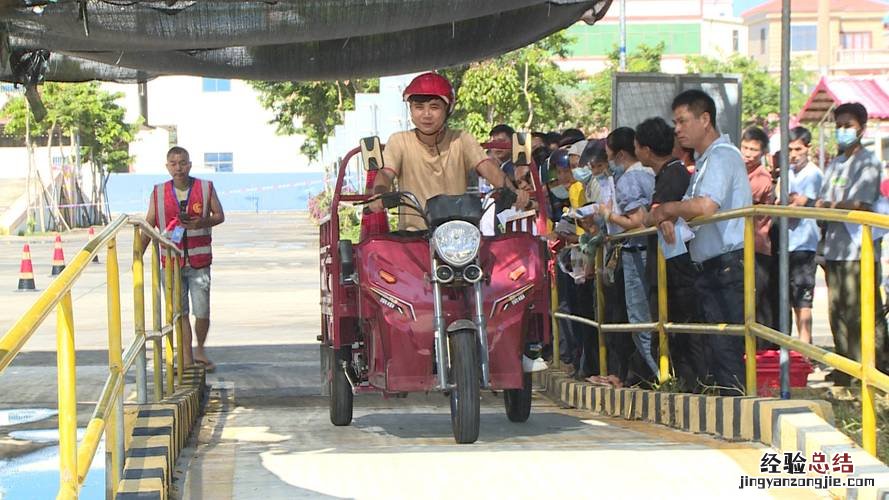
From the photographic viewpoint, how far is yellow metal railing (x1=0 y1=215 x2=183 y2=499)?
348 cm

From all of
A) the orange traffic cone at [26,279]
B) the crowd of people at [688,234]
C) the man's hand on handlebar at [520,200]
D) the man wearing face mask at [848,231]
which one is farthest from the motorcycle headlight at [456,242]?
the orange traffic cone at [26,279]

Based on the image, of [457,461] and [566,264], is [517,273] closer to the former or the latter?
[457,461]

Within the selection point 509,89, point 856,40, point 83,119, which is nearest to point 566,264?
point 509,89

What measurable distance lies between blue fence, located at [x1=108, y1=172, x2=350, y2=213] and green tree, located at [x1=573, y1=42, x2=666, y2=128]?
18.8 metres

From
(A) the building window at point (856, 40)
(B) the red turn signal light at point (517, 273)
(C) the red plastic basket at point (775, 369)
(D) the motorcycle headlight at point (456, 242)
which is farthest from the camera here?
(A) the building window at point (856, 40)

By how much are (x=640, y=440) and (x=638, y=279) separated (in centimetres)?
229

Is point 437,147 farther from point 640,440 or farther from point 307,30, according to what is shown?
point 640,440

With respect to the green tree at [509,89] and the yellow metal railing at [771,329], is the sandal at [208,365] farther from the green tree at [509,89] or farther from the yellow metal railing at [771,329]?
the green tree at [509,89]

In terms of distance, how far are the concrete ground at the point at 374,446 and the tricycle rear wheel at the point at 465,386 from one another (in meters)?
0.11

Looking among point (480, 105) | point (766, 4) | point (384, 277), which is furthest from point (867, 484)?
point (766, 4)

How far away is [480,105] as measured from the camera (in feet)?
104

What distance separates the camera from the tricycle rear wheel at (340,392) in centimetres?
812

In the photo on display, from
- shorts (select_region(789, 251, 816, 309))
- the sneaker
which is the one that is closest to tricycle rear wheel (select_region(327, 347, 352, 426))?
the sneaker

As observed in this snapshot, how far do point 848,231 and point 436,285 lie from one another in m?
3.33
